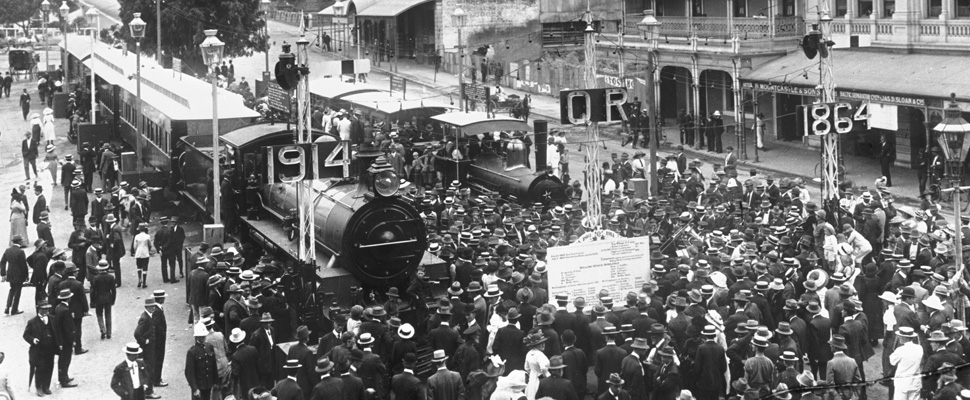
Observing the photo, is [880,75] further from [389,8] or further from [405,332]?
[389,8]

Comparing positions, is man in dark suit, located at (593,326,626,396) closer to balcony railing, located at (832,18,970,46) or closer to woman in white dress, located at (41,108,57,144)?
balcony railing, located at (832,18,970,46)

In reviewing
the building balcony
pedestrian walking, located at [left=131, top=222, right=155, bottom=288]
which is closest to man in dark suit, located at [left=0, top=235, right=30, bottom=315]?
pedestrian walking, located at [left=131, top=222, right=155, bottom=288]

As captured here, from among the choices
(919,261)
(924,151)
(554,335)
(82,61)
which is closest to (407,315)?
(554,335)

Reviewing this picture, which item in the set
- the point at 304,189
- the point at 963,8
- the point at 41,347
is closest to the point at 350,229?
the point at 304,189

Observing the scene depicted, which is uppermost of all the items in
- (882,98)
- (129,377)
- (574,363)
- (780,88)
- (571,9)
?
(571,9)

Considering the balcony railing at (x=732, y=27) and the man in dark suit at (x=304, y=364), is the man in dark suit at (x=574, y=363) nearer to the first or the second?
the man in dark suit at (x=304, y=364)

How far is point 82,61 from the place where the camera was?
46219 mm

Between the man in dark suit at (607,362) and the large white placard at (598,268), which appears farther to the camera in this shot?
the large white placard at (598,268)

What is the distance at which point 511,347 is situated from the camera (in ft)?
49.0

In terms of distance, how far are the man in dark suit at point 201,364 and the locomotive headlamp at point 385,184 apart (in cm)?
397

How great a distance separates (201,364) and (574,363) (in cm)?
480

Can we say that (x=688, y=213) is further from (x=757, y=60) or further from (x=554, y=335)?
(x=757, y=60)

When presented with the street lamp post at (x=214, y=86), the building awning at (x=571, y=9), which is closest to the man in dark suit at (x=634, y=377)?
the street lamp post at (x=214, y=86)

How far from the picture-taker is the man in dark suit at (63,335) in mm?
16391
